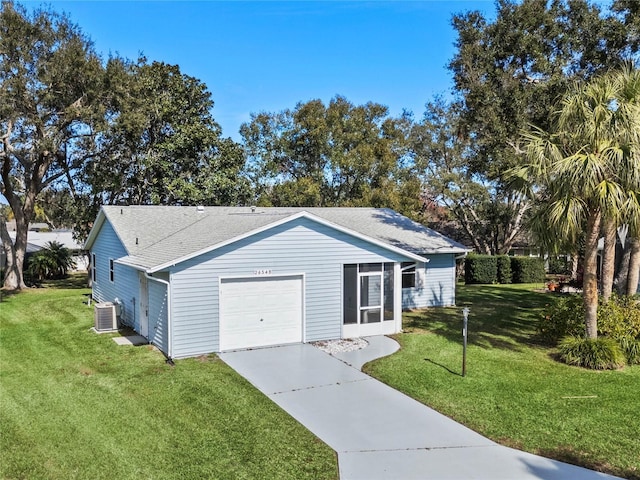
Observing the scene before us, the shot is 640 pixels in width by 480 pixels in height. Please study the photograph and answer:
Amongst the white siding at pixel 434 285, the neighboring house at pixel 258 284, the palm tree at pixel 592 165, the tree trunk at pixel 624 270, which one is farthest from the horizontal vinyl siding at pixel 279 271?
the tree trunk at pixel 624 270

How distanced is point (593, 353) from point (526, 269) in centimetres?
1881

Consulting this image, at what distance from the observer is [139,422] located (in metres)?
7.63

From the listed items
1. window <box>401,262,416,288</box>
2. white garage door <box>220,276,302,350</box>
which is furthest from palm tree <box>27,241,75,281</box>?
window <box>401,262,416,288</box>

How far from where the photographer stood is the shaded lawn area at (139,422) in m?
6.25

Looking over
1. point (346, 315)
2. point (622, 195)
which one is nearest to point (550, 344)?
point (622, 195)

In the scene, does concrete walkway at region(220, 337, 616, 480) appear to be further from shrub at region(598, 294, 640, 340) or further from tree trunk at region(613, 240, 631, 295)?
tree trunk at region(613, 240, 631, 295)

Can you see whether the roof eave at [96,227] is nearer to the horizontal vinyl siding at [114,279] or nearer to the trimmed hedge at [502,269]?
the horizontal vinyl siding at [114,279]

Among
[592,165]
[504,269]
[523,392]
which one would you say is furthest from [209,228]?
[504,269]

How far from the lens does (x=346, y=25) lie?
1433 cm

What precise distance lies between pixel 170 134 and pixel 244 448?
80.2ft

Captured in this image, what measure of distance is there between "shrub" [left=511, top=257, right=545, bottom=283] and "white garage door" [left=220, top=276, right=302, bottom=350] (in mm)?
19718

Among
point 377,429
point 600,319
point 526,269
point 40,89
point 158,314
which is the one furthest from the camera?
point 526,269

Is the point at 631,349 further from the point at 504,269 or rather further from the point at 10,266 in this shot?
the point at 10,266

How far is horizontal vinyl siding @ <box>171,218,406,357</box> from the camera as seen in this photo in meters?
11.5
